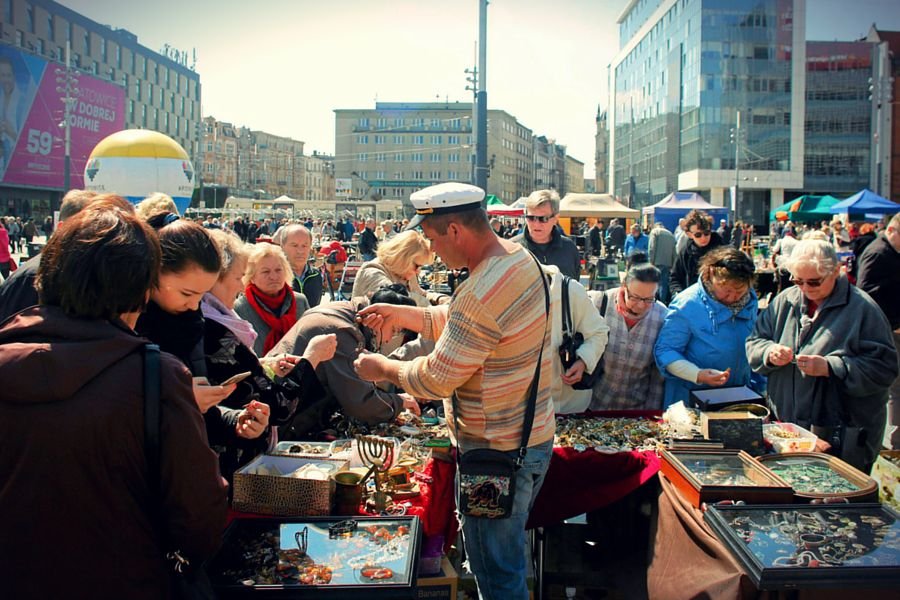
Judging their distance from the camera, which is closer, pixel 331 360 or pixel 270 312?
pixel 331 360

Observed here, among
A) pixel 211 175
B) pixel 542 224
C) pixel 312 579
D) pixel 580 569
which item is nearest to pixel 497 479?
pixel 312 579

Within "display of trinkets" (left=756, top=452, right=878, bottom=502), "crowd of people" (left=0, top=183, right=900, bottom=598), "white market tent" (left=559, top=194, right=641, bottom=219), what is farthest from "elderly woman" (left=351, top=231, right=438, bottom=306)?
"white market tent" (left=559, top=194, right=641, bottom=219)

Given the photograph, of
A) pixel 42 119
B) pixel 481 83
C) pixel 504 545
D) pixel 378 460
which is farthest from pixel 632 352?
pixel 42 119

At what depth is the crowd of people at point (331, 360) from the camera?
157 cm

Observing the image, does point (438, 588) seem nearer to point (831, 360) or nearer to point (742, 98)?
point (831, 360)

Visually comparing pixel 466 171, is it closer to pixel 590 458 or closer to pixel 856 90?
pixel 856 90

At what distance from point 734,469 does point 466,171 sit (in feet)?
343

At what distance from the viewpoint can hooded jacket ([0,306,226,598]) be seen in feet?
5.00

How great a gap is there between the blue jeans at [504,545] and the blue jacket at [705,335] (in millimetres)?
1965

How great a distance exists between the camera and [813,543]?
2.43 meters

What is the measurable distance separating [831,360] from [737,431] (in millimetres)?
717

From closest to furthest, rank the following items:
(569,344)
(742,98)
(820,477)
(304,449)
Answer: (820,477) < (304,449) < (569,344) < (742,98)

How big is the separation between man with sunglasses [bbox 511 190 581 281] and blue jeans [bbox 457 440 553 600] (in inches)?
123

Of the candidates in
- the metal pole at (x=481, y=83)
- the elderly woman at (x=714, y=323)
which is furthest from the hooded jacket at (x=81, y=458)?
the metal pole at (x=481, y=83)
